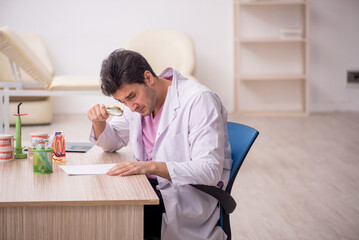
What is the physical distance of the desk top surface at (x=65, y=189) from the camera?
3.92ft

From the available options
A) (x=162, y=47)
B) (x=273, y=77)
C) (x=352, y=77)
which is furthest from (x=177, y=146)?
(x=352, y=77)

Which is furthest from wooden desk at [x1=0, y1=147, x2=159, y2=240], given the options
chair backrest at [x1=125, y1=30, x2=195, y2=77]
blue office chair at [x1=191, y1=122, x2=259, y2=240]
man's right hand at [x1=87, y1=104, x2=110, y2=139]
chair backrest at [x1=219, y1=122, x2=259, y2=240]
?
chair backrest at [x1=125, y1=30, x2=195, y2=77]

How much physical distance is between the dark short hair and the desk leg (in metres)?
0.49

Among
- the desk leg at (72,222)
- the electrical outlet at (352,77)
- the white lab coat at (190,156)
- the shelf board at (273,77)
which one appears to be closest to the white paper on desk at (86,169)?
the white lab coat at (190,156)

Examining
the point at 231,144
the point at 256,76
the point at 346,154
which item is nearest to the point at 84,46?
the point at 256,76

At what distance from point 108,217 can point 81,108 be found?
17.0 ft

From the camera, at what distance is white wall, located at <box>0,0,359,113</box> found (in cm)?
607

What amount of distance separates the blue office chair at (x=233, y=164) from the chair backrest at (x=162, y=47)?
3.75 meters

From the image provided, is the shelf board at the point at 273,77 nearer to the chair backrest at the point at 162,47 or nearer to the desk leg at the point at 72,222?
the chair backrest at the point at 162,47

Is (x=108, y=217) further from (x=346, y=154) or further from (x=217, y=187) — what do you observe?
(x=346, y=154)

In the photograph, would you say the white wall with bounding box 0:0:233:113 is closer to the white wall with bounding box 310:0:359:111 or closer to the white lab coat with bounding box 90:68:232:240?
the white wall with bounding box 310:0:359:111

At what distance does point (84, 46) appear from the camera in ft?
20.2

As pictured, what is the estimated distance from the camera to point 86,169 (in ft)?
5.08

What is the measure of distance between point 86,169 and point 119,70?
33cm
